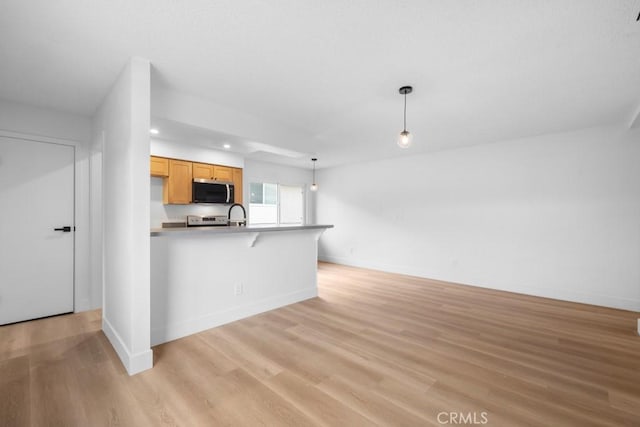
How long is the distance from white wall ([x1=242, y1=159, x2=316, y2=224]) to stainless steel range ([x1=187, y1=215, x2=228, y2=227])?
1034mm

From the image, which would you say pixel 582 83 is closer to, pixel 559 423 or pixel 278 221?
pixel 559 423

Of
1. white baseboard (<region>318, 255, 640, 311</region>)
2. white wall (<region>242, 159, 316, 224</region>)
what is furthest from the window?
white baseboard (<region>318, 255, 640, 311</region>)

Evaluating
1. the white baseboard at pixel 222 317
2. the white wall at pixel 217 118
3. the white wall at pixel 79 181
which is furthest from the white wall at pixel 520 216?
the white wall at pixel 79 181

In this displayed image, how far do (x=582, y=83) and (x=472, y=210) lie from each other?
270 cm

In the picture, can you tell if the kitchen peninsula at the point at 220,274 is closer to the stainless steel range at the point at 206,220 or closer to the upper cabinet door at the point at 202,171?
the stainless steel range at the point at 206,220

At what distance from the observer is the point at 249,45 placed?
2090 millimetres

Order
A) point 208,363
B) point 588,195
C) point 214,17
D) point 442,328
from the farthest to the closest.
A: point 588,195 < point 442,328 < point 208,363 < point 214,17

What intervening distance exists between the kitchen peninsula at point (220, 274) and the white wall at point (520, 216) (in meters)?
2.70

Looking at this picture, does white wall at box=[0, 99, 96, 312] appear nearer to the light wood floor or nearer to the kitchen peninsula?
the light wood floor

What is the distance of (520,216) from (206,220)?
5347 millimetres

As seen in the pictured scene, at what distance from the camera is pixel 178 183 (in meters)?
4.71

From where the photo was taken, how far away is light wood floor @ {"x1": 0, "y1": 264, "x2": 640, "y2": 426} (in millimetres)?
1724

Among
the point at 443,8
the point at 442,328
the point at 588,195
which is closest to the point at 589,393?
the point at 442,328

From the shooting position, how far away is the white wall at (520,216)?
382cm
